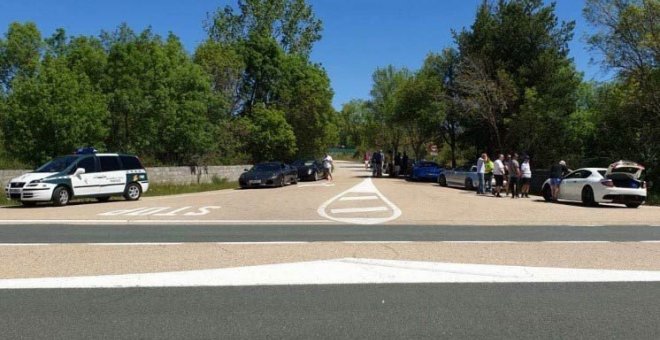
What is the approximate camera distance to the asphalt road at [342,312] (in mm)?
5227

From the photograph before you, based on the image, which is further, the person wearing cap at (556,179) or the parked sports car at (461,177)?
the parked sports car at (461,177)

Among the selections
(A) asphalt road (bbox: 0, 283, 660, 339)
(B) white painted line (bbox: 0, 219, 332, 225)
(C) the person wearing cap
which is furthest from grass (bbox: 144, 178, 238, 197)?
(A) asphalt road (bbox: 0, 283, 660, 339)

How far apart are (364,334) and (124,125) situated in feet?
90.3

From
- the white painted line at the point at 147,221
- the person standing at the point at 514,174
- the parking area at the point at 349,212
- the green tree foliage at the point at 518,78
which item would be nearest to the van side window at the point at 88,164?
the parking area at the point at 349,212

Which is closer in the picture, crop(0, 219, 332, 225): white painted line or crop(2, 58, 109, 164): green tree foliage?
crop(0, 219, 332, 225): white painted line

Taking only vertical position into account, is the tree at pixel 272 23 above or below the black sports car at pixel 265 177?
above

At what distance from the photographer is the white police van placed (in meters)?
18.8

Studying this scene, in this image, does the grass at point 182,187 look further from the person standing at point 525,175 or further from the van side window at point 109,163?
the person standing at point 525,175

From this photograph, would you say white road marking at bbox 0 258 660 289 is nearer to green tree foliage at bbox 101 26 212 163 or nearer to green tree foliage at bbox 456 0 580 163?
green tree foliage at bbox 101 26 212 163

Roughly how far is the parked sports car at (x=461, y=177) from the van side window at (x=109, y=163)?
16.3 m

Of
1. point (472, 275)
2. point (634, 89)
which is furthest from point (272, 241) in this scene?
point (634, 89)

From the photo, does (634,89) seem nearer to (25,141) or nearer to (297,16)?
(25,141)

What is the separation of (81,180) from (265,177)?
1206cm

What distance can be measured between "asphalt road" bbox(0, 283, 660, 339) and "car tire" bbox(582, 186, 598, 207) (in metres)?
13.6
